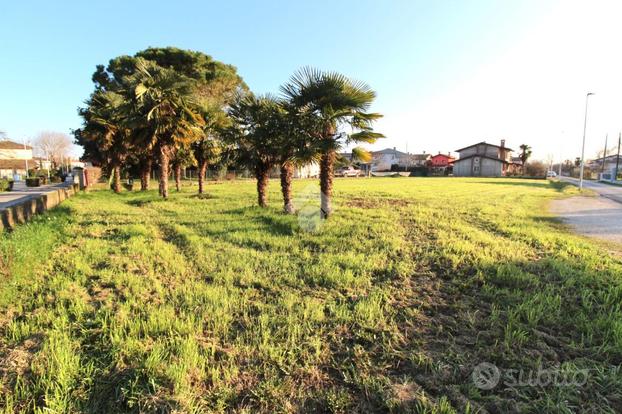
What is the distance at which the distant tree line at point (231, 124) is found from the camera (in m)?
9.02

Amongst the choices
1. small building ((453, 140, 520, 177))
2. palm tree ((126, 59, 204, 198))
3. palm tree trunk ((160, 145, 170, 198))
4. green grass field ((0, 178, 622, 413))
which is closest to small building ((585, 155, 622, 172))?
small building ((453, 140, 520, 177))

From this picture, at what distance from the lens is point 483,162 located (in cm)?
6128

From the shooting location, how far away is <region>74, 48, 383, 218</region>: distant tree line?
9.02 m

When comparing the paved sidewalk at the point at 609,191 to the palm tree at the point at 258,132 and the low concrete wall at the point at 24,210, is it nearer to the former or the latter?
the palm tree at the point at 258,132

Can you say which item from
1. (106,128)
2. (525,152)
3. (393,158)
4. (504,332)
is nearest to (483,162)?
(525,152)

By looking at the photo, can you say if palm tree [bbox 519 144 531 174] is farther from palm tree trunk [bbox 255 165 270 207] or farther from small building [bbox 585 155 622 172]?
palm tree trunk [bbox 255 165 270 207]

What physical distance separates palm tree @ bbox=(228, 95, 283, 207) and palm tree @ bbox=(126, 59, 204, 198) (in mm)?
5134

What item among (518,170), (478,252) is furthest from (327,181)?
(518,170)

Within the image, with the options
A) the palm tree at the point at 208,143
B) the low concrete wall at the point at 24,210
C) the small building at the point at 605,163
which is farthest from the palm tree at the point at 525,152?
the low concrete wall at the point at 24,210

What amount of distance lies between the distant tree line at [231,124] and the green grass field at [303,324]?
361 centimetres

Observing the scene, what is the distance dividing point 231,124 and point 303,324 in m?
10.4

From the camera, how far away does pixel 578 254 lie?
20.2 ft

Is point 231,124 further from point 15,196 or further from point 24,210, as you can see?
point 15,196

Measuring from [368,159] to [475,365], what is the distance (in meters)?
6.82
